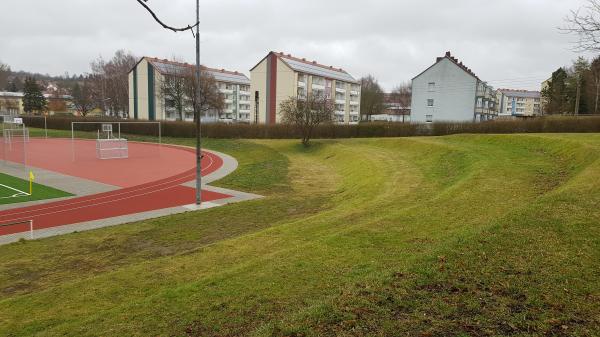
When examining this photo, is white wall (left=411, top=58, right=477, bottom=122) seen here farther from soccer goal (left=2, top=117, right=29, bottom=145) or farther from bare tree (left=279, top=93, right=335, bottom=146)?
soccer goal (left=2, top=117, right=29, bottom=145)

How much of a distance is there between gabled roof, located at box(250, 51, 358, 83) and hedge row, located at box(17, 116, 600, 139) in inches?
997

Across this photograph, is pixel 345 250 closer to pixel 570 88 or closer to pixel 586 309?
pixel 586 309

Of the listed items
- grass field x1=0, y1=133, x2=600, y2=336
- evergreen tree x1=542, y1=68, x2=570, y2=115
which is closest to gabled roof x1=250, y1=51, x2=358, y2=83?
evergreen tree x1=542, y1=68, x2=570, y2=115

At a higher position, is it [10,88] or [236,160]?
[10,88]

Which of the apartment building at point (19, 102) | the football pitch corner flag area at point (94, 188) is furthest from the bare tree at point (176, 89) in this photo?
the apartment building at point (19, 102)

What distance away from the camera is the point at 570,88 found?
218ft

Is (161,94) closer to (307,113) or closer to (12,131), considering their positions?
(12,131)

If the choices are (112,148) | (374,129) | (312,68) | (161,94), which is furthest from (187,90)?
(374,129)

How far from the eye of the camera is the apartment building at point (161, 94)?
8188 cm

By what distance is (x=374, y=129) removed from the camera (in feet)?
161

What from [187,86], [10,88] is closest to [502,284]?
[187,86]

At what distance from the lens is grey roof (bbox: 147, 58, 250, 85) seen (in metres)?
78.2

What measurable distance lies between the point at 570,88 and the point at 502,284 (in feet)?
238

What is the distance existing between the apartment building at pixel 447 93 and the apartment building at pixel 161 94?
109 feet
